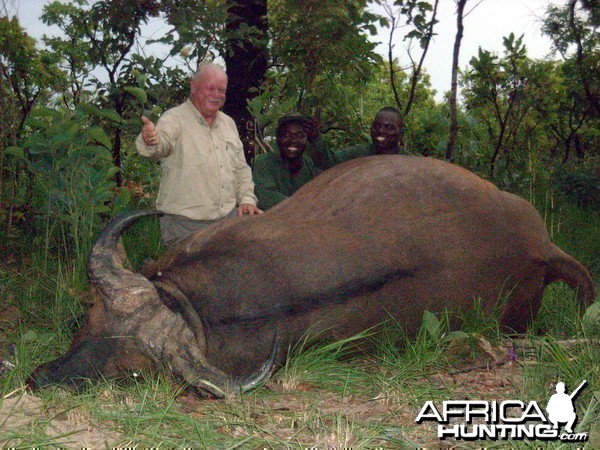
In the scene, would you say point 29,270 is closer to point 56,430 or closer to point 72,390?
point 72,390

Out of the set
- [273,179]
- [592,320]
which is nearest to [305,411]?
[592,320]

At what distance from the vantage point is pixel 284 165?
5.41 m

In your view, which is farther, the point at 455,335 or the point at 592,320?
the point at 592,320

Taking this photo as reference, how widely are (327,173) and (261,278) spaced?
3.31ft

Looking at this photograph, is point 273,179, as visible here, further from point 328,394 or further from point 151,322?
point 328,394

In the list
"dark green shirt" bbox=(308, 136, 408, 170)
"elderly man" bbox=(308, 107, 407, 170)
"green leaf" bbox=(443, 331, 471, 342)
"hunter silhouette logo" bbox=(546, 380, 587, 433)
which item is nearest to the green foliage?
"dark green shirt" bbox=(308, 136, 408, 170)

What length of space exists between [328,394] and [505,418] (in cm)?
84

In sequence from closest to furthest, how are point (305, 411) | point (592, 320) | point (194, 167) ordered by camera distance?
point (305, 411) < point (592, 320) < point (194, 167)

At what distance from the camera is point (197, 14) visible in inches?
255

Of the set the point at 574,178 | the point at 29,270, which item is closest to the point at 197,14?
the point at 29,270

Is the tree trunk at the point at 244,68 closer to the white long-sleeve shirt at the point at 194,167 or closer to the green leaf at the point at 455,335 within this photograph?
the white long-sleeve shirt at the point at 194,167

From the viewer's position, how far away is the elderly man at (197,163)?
464 cm

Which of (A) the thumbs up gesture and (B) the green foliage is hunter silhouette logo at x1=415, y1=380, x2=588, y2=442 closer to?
(A) the thumbs up gesture

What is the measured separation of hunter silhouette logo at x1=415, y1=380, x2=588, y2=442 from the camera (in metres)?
2.88
